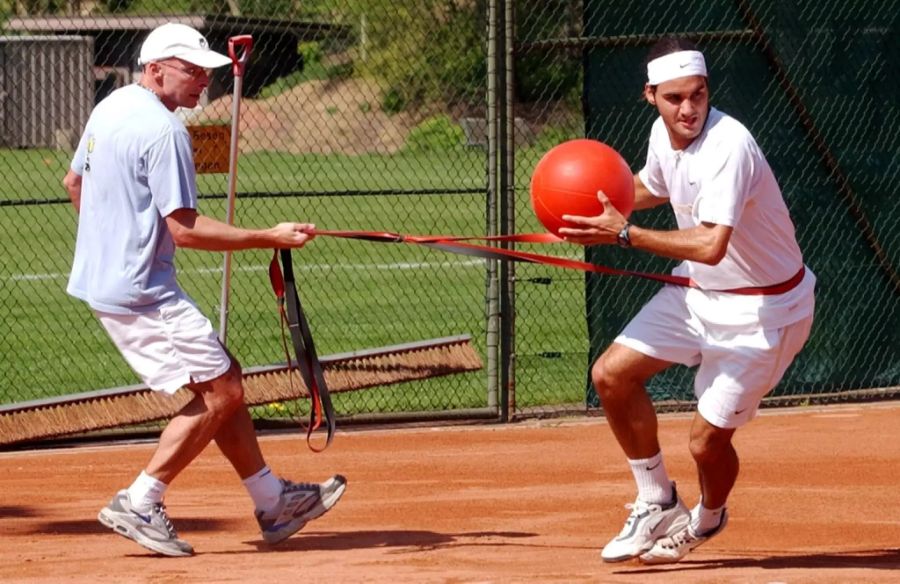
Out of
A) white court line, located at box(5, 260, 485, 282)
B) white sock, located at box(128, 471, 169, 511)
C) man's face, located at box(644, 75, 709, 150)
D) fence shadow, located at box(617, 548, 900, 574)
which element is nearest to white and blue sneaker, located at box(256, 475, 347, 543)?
white sock, located at box(128, 471, 169, 511)

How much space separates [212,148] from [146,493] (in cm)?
391

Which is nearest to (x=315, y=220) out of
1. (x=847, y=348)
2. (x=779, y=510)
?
(x=847, y=348)

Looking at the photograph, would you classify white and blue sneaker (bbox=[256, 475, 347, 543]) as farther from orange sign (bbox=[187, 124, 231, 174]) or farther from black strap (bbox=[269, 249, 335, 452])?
orange sign (bbox=[187, 124, 231, 174])

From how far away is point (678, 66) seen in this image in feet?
21.4

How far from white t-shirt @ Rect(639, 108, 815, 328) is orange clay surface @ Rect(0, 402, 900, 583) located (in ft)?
3.42

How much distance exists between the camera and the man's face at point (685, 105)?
656 centimetres

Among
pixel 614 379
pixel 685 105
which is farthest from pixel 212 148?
pixel 685 105

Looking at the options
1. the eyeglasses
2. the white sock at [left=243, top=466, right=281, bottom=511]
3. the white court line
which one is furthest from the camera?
the white court line

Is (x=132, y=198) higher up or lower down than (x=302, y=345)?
higher up

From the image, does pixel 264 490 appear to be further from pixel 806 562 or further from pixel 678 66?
pixel 678 66

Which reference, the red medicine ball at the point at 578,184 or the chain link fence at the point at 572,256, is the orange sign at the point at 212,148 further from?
the red medicine ball at the point at 578,184

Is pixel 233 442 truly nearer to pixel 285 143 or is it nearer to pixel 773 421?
pixel 773 421

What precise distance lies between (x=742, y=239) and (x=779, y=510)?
2002 millimetres

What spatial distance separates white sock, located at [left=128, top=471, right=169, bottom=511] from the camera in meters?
7.00
